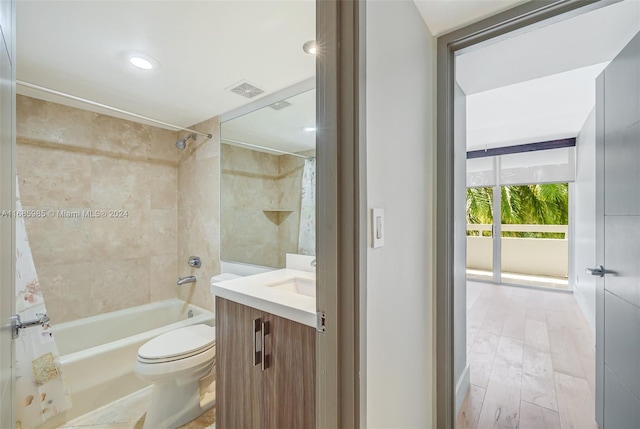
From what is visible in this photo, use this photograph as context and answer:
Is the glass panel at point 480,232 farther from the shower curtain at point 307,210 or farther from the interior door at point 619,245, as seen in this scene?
the shower curtain at point 307,210

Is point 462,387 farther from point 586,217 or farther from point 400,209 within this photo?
point 586,217

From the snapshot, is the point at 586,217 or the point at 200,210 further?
the point at 586,217

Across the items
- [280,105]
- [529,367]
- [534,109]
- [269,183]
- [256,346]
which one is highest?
[534,109]

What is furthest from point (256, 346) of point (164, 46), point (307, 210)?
point (164, 46)

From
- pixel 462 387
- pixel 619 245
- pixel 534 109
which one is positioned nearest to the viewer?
pixel 619 245

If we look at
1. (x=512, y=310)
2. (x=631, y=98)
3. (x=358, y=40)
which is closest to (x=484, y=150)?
(x=512, y=310)

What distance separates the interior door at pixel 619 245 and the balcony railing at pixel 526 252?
4.24m

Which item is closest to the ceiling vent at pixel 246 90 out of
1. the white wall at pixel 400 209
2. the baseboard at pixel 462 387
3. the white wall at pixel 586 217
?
the white wall at pixel 400 209

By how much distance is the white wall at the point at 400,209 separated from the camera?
2.76 feet

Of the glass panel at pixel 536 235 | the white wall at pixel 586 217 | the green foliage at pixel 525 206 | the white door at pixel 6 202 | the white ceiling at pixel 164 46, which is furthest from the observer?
the green foliage at pixel 525 206

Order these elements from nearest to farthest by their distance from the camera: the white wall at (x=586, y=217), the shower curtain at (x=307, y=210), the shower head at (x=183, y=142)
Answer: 1. the shower curtain at (x=307, y=210)
2. the shower head at (x=183, y=142)
3. the white wall at (x=586, y=217)

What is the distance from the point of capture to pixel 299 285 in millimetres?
1645

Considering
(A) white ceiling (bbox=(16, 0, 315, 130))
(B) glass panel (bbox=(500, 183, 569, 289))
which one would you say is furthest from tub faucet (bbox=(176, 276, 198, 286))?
(B) glass panel (bbox=(500, 183, 569, 289))

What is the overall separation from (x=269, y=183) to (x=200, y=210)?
3.00 ft
